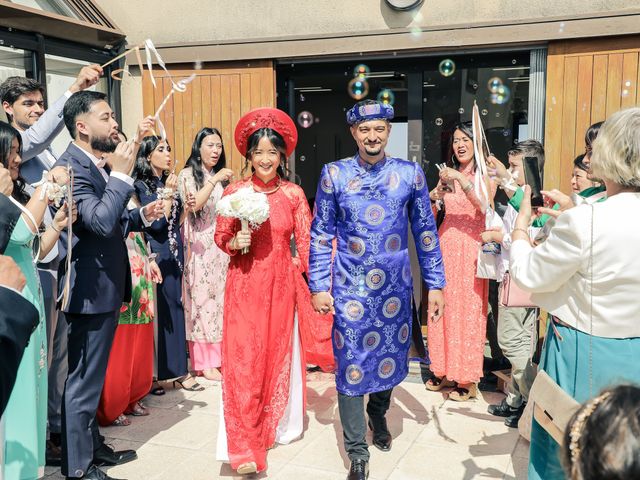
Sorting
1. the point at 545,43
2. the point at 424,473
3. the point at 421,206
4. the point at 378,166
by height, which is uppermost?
the point at 545,43

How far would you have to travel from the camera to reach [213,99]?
20.2ft

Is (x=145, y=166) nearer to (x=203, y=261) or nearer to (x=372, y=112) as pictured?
(x=203, y=261)

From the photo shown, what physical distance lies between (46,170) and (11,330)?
8.70 feet

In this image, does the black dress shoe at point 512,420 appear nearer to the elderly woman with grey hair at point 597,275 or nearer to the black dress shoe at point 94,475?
the elderly woman with grey hair at point 597,275

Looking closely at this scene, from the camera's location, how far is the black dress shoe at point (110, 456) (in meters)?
3.60

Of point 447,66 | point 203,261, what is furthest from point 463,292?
point 447,66

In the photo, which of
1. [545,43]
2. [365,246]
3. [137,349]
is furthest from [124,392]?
[545,43]

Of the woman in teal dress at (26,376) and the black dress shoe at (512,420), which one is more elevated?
the woman in teal dress at (26,376)

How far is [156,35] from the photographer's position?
20.8 ft

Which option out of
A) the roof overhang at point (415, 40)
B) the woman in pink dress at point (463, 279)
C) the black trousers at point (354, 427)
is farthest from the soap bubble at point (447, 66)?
the black trousers at point (354, 427)

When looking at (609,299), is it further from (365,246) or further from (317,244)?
(317,244)

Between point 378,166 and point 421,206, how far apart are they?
0.35m

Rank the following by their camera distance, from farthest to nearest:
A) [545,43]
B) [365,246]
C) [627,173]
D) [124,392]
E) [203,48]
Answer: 1. [203,48]
2. [545,43]
3. [124,392]
4. [365,246]
5. [627,173]

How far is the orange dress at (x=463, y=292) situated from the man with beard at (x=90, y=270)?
8.08 ft
